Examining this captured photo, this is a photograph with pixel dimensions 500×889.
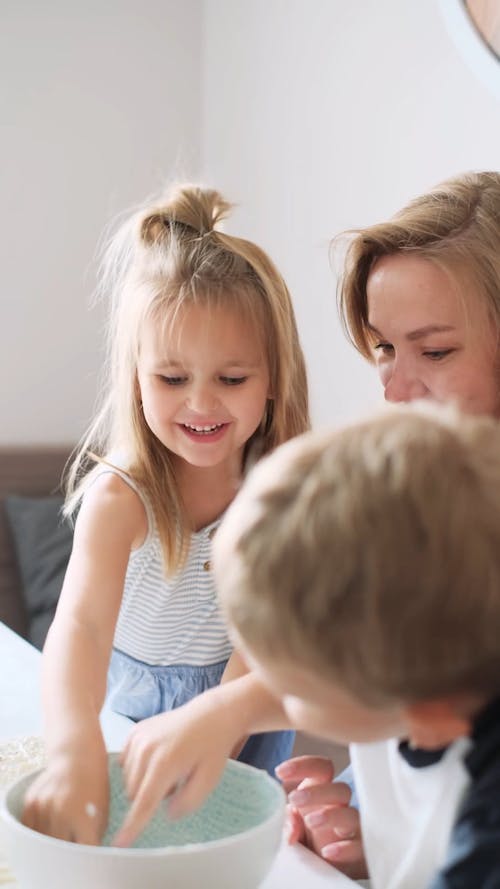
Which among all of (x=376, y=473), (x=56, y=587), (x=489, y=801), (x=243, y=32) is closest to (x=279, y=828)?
(x=489, y=801)

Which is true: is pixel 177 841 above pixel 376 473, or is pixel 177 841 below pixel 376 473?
below

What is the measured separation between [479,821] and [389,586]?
0.49 feet

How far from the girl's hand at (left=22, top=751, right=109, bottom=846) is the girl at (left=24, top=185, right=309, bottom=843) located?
0.28m

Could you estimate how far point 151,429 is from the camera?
54.3 inches

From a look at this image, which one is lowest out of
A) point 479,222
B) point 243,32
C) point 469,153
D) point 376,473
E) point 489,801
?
point 489,801

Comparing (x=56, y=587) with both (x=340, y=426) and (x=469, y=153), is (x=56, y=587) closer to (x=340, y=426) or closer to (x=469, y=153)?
(x=469, y=153)

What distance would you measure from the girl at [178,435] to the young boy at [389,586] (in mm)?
555

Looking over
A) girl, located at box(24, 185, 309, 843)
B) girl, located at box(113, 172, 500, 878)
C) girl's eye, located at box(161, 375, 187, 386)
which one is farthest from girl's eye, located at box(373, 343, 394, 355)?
girl's eye, located at box(161, 375, 187, 386)

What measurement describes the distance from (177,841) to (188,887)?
18 centimetres

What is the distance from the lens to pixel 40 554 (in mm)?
2754

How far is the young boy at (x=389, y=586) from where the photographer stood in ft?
1.82

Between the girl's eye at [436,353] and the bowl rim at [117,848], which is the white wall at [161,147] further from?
the bowl rim at [117,848]

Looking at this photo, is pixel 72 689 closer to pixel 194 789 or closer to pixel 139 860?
pixel 194 789

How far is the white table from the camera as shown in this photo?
2.83 ft
